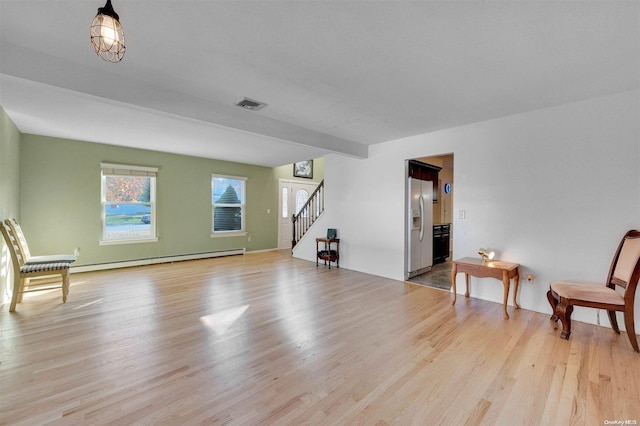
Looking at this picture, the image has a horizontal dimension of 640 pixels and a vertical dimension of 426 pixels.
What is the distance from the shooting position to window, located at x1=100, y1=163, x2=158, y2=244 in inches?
221

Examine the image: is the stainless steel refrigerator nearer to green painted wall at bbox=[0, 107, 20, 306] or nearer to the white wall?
the white wall

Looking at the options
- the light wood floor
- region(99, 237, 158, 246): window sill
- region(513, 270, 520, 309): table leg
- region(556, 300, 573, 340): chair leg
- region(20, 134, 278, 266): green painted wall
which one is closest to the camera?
the light wood floor

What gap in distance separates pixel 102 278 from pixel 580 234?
721 centimetres

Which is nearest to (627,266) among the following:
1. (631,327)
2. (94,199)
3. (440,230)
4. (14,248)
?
(631,327)

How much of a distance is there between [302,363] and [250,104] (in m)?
2.88

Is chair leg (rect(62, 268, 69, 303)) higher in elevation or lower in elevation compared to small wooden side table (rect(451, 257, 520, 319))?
lower

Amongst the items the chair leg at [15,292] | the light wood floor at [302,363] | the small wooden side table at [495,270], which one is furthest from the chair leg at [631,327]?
the chair leg at [15,292]

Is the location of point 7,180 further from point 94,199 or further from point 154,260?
point 154,260

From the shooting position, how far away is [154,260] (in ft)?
20.2

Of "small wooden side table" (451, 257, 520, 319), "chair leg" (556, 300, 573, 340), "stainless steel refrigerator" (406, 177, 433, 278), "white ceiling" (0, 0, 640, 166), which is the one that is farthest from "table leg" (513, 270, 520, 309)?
"white ceiling" (0, 0, 640, 166)

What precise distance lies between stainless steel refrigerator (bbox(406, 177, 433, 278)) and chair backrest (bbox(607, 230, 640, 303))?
8.38ft

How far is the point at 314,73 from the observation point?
2.58 m

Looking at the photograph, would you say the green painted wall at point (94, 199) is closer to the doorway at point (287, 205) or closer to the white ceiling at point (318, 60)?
the doorway at point (287, 205)

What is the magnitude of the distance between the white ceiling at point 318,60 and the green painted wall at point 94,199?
1.31 meters
